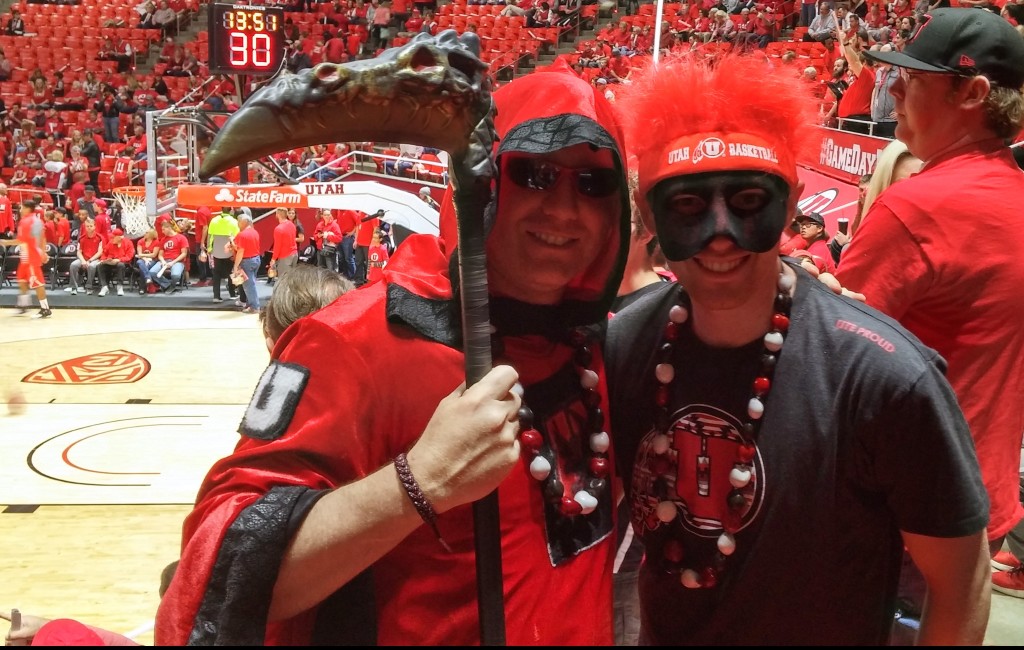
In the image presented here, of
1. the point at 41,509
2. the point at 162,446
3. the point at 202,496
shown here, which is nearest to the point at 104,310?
the point at 162,446

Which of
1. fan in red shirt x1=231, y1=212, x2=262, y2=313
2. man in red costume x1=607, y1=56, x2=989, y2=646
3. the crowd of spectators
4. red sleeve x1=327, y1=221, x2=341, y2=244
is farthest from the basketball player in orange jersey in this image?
man in red costume x1=607, y1=56, x2=989, y2=646

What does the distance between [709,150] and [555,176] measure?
0.23 meters

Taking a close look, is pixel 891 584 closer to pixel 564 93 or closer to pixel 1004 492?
pixel 1004 492

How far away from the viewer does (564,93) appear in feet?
4.73

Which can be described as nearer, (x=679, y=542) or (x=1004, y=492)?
(x=679, y=542)

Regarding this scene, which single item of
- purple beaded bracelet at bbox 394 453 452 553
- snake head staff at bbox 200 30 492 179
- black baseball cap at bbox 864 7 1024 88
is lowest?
purple beaded bracelet at bbox 394 453 452 553

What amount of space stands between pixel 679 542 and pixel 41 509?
4.81 meters

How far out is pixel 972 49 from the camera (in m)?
1.84

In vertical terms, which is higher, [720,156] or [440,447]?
[720,156]

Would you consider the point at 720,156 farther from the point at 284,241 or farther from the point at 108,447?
the point at 284,241

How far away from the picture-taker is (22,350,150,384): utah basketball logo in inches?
317

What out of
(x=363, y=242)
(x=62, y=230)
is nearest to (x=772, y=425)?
(x=363, y=242)

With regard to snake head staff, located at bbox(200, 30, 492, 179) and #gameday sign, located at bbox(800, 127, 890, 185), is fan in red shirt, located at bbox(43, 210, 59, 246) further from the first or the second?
snake head staff, located at bbox(200, 30, 492, 179)

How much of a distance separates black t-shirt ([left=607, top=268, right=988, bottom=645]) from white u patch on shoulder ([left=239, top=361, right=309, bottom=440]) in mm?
547
